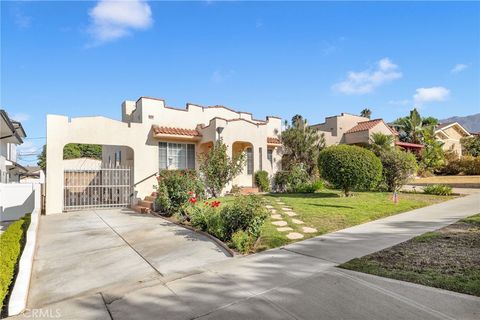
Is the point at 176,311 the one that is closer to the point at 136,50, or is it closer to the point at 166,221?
the point at 166,221

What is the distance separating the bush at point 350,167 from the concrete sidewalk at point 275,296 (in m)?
8.63

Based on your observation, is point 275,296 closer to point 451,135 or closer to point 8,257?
point 8,257

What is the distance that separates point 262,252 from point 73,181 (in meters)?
12.4

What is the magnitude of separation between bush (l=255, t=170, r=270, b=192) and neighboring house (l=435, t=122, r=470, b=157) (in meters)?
28.1

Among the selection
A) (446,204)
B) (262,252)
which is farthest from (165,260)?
(446,204)

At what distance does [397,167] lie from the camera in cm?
1588

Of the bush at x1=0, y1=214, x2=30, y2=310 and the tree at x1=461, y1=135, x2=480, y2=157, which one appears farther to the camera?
the tree at x1=461, y1=135, x2=480, y2=157

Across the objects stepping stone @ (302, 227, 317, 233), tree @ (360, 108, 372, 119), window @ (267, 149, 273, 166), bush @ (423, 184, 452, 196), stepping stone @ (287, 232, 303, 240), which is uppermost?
tree @ (360, 108, 372, 119)

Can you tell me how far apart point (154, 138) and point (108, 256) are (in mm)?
9859

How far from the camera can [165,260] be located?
5.87m

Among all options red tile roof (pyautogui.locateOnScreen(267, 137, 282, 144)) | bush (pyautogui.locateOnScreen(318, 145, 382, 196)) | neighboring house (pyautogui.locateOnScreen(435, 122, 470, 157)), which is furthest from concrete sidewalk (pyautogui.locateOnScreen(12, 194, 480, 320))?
neighboring house (pyautogui.locateOnScreen(435, 122, 470, 157))

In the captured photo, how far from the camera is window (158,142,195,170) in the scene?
16.2 m

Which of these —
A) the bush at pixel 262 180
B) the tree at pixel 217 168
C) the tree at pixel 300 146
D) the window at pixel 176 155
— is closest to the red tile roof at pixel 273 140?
the tree at pixel 300 146

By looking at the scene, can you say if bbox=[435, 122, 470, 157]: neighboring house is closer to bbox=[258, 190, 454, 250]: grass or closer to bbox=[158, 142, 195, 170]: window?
bbox=[258, 190, 454, 250]: grass
